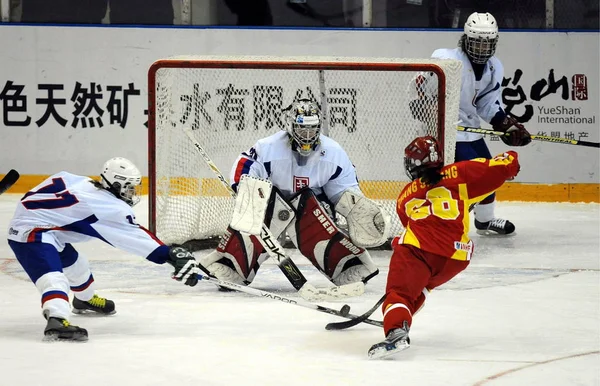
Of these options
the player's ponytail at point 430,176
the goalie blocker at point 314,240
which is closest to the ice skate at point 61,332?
the goalie blocker at point 314,240

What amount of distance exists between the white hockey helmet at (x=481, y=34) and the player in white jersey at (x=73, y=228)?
2.73 meters

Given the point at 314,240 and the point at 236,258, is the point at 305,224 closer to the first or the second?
the point at 314,240

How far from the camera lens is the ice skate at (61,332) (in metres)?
4.23

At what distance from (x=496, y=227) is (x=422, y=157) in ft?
9.57

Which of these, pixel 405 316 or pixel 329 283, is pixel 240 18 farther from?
pixel 405 316

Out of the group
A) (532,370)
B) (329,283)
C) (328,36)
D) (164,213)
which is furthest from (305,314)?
(328,36)

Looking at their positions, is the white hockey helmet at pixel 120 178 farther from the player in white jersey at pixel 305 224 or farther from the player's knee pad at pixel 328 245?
the player's knee pad at pixel 328 245

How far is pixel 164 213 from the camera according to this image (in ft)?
20.9

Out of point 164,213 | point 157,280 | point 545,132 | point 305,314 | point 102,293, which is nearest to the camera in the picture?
point 305,314

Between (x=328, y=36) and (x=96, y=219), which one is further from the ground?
(x=328, y=36)

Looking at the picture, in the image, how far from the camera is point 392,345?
Result: 397cm

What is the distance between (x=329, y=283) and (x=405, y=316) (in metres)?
1.57

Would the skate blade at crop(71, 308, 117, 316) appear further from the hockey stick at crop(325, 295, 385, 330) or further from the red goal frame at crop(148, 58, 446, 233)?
the red goal frame at crop(148, 58, 446, 233)

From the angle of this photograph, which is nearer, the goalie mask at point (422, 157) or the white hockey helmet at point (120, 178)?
the goalie mask at point (422, 157)
